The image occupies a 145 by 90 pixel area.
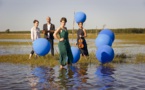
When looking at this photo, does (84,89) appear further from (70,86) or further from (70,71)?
(70,71)

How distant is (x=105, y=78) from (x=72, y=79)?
3.72 ft

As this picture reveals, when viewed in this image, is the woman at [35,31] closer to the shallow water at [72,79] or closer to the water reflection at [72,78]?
the shallow water at [72,79]

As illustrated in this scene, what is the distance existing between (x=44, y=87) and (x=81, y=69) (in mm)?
3895

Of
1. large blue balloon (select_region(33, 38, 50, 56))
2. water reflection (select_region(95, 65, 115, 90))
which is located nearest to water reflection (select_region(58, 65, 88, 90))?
water reflection (select_region(95, 65, 115, 90))

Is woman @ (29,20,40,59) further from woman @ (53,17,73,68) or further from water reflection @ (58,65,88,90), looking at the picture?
woman @ (53,17,73,68)

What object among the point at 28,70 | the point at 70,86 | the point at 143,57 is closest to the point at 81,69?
the point at 28,70

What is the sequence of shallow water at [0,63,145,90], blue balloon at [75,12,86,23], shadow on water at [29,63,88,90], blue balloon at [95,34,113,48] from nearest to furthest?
1. shallow water at [0,63,145,90]
2. shadow on water at [29,63,88,90]
3. blue balloon at [75,12,86,23]
4. blue balloon at [95,34,113,48]

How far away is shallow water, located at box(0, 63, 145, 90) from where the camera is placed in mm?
8391

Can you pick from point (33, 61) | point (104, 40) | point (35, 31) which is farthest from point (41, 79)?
point (104, 40)

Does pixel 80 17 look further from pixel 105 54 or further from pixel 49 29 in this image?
pixel 105 54

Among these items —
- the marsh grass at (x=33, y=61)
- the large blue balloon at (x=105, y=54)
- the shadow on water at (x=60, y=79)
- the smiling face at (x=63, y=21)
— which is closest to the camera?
the shadow on water at (x=60, y=79)

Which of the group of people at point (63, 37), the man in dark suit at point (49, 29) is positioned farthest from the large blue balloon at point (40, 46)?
the man in dark suit at point (49, 29)

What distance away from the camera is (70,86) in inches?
335

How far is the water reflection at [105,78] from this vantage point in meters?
8.62
